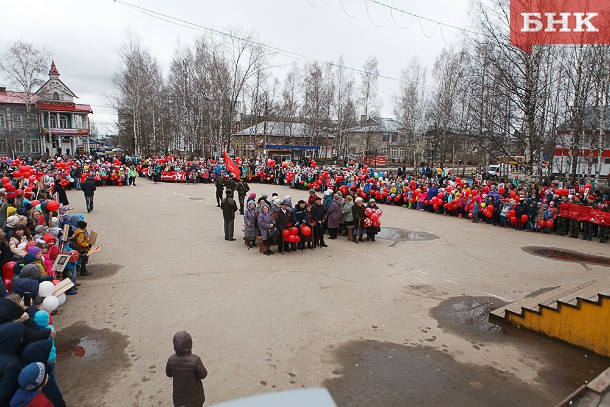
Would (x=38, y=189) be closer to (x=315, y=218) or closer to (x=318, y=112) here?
(x=315, y=218)

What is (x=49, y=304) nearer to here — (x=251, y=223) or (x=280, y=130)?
(x=251, y=223)

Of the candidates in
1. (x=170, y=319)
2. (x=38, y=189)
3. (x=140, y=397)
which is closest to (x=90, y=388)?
(x=140, y=397)

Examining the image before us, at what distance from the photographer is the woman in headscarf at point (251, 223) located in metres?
11.1

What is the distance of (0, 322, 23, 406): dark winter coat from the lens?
324 cm

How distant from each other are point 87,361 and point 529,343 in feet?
21.6

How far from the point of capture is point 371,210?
12.6 metres

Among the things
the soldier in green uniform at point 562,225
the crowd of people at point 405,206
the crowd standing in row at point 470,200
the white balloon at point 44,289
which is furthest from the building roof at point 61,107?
the soldier in green uniform at point 562,225

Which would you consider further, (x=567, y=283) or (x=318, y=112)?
(x=318, y=112)

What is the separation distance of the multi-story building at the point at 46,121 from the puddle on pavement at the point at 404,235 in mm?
50435

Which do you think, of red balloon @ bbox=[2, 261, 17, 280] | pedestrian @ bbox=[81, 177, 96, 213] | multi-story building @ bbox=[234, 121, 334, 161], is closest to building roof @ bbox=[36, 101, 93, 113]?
multi-story building @ bbox=[234, 121, 334, 161]

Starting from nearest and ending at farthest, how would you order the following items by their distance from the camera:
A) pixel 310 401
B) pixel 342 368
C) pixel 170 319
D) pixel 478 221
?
pixel 310 401
pixel 342 368
pixel 170 319
pixel 478 221

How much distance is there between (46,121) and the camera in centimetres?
5503

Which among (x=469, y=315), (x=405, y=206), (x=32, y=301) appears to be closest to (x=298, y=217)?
(x=469, y=315)

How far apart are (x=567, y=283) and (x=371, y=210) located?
560 centimetres
